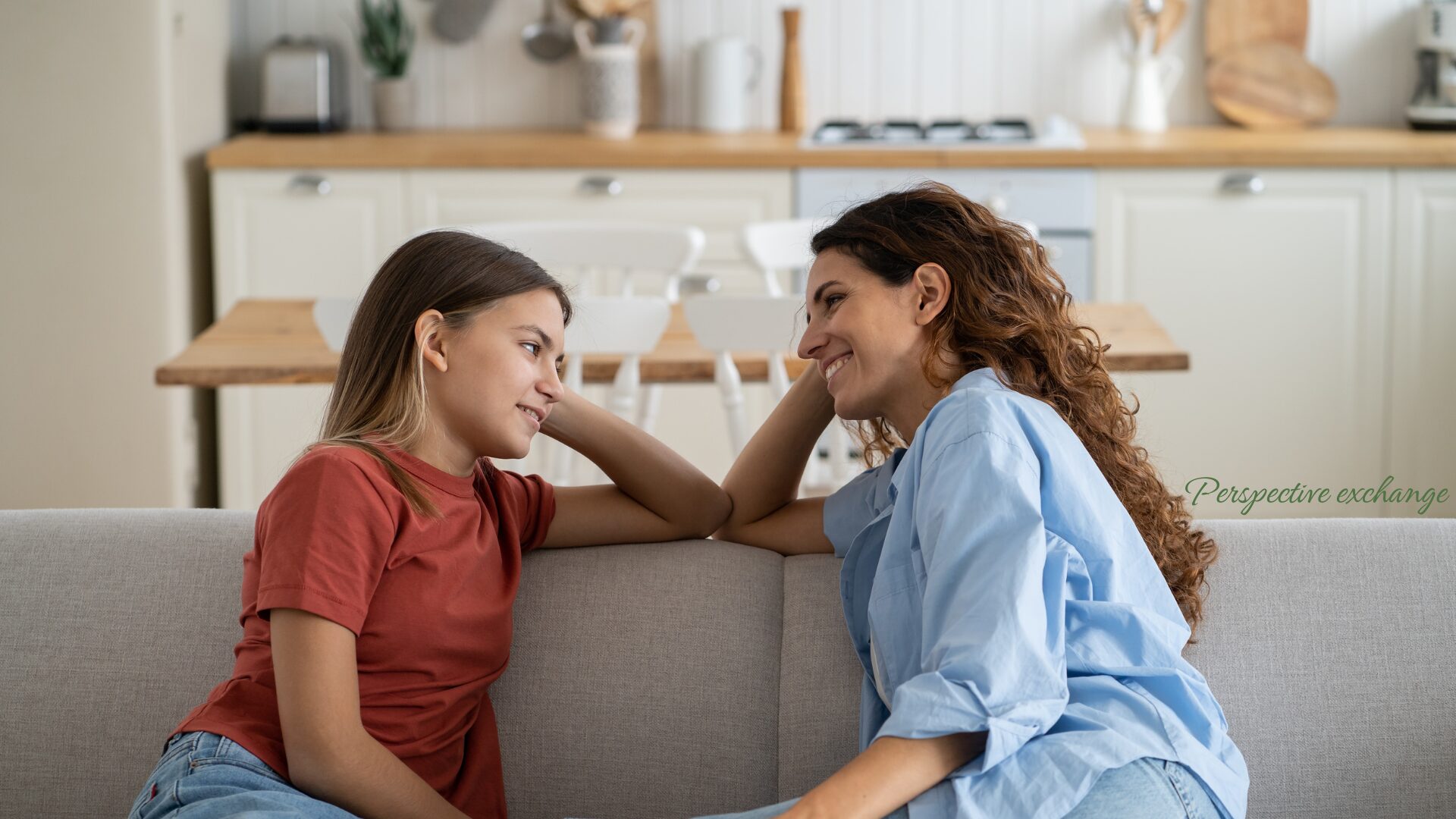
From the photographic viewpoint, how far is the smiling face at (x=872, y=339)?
138cm

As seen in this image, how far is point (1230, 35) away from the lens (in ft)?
13.2

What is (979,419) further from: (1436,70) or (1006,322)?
(1436,70)

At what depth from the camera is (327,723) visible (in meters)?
1.22

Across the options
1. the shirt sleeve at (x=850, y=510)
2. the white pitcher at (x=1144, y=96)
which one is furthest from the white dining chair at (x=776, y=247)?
the white pitcher at (x=1144, y=96)

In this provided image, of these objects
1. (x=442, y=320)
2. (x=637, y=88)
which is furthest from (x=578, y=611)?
(x=637, y=88)

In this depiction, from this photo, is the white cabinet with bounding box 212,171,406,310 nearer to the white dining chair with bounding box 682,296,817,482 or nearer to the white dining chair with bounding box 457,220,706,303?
the white dining chair with bounding box 457,220,706,303

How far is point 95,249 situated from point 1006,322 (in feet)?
8.88

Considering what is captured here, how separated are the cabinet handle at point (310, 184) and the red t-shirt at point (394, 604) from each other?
2.27 m

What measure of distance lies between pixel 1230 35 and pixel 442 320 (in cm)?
324

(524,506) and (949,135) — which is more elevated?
(949,135)

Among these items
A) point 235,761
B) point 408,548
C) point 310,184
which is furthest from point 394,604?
point 310,184

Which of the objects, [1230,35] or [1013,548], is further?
[1230,35]

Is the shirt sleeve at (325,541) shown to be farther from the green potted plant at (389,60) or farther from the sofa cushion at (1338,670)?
the green potted plant at (389,60)

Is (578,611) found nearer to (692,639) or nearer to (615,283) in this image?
(692,639)
